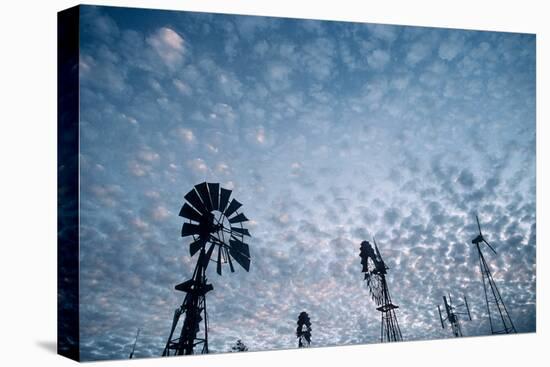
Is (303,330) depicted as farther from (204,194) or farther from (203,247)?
(204,194)

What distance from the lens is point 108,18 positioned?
31.7 ft

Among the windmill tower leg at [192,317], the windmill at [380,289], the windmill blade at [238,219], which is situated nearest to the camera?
the windmill tower leg at [192,317]

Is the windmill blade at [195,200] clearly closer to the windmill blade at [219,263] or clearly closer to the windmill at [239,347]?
the windmill blade at [219,263]

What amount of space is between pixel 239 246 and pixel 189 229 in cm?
64

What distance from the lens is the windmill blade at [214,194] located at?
10.1 m

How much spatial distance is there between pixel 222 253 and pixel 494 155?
3928 millimetres

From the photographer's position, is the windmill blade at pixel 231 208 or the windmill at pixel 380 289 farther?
the windmill at pixel 380 289

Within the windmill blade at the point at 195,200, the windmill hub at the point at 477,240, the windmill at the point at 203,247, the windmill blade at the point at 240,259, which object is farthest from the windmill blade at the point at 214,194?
the windmill hub at the point at 477,240

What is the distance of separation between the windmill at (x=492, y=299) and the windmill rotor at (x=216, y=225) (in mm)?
3220

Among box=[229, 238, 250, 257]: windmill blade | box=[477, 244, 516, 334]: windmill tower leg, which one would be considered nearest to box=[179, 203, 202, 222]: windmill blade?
box=[229, 238, 250, 257]: windmill blade

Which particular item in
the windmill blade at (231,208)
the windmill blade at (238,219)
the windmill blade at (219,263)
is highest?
the windmill blade at (231,208)

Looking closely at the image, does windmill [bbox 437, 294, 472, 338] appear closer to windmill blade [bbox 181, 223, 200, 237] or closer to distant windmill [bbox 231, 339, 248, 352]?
distant windmill [bbox 231, 339, 248, 352]

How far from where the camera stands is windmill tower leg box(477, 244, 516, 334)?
1152cm

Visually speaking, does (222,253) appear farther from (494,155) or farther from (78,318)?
(494,155)
